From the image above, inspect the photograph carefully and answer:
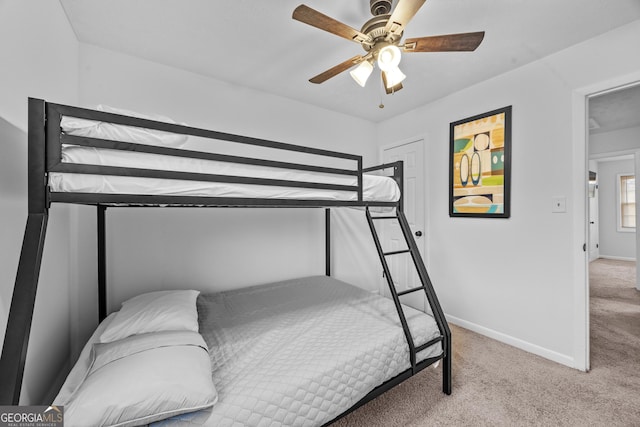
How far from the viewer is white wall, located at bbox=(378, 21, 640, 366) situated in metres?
1.96

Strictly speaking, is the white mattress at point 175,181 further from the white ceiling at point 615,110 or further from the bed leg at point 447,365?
the white ceiling at point 615,110

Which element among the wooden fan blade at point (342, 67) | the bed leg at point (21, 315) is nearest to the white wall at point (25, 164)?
the bed leg at point (21, 315)

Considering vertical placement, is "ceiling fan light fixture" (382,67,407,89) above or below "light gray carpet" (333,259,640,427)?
above

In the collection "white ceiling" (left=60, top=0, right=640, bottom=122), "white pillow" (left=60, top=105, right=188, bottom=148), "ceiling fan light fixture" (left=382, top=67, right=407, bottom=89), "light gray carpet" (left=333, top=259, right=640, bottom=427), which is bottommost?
"light gray carpet" (left=333, top=259, right=640, bottom=427)

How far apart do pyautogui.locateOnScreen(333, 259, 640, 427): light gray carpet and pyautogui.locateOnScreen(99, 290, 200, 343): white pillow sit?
1.03 metres

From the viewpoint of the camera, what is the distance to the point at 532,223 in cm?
220

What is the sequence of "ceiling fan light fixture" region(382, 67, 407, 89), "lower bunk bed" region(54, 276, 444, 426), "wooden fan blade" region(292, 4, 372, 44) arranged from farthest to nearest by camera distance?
"ceiling fan light fixture" region(382, 67, 407, 89)
"wooden fan blade" region(292, 4, 372, 44)
"lower bunk bed" region(54, 276, 444, 426)

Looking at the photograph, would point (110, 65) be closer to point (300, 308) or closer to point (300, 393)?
point (300, 308)

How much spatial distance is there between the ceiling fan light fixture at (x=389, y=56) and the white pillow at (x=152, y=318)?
1.69 metres

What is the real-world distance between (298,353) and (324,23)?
5.24 feet

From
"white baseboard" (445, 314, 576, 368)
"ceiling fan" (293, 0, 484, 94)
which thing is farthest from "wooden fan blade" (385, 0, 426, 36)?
"white baseboard" (445, 314, 576, 368)

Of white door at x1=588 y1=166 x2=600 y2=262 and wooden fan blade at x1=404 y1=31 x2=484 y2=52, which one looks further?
white door at x1=588 y1=166 x2=600 y2=262

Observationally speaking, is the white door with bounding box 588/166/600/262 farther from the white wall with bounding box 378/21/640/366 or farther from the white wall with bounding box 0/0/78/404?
the white wall with bounding box 0/0/78/404

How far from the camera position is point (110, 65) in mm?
2010
